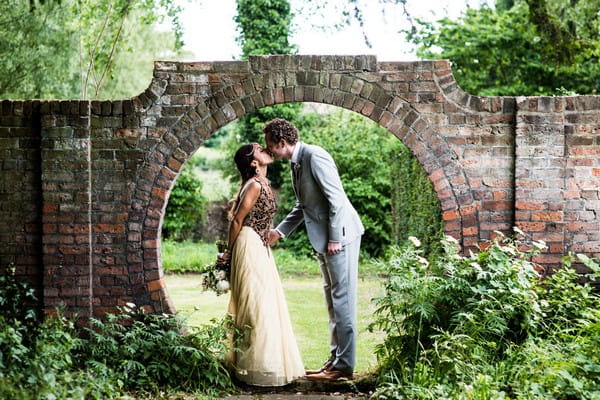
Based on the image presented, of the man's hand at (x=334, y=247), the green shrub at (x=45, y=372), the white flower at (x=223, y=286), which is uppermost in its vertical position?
the man's hand at (x=334, y=247)

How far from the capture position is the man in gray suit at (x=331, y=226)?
5.53 metres

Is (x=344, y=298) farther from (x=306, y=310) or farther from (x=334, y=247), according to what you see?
(x=306, y=310)

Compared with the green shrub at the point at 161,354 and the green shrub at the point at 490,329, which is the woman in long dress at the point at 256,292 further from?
the green shrub at the point at 490,329

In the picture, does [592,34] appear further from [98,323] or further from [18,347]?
[18,347]

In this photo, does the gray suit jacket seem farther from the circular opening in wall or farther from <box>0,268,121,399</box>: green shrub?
the circular opening in wall

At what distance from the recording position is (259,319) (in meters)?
5.51

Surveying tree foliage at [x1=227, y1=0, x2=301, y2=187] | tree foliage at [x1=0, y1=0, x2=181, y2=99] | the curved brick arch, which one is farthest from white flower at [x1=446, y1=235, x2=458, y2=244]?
tree foliage at [x1=227, y1=0, x2=301, y2=187]

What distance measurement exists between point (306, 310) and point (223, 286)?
4003mm

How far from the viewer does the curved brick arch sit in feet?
19.0

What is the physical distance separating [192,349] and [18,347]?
138cm

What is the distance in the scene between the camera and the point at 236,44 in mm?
16391

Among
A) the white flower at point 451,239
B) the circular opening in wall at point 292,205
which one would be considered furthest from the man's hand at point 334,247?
the circular opening in wall at point 292,205

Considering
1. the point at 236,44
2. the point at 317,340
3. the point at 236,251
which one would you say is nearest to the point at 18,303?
the point at 236,251

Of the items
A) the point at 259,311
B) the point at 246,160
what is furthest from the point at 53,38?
the point at 259,311
